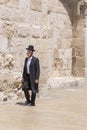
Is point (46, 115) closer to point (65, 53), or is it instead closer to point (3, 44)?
point (3, 44)

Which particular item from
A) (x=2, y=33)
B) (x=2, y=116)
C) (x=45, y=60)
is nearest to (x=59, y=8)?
(x=45, y=60)

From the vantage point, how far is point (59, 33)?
14672 mm

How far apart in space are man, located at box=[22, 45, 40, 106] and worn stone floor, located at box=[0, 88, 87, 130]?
246 millimetres

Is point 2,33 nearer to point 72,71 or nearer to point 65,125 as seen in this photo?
point 65,125

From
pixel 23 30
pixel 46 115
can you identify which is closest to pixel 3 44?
pixel 23 30

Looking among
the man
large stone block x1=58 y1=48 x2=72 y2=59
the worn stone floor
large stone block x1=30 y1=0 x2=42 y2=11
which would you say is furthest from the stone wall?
large stone block x1=58 y1=48 x2=72 y2=59

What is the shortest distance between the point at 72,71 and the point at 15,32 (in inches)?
239

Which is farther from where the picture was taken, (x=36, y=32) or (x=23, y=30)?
(x=36, y=32)

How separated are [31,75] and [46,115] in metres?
1.50

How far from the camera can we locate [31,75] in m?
8.80

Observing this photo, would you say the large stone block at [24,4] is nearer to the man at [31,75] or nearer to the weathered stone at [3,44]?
the weathered stone at [3,44]

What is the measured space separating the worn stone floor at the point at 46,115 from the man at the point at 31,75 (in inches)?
9.7

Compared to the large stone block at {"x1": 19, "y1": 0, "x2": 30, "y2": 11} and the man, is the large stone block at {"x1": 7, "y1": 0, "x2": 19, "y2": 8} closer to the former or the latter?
the large stone block at {"x1": 19, "y1": 0, "x2": 30, "y2": 11}

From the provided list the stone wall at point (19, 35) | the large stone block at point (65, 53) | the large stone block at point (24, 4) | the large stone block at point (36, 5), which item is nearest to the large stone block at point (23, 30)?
the stone wall at point (19, 35)
